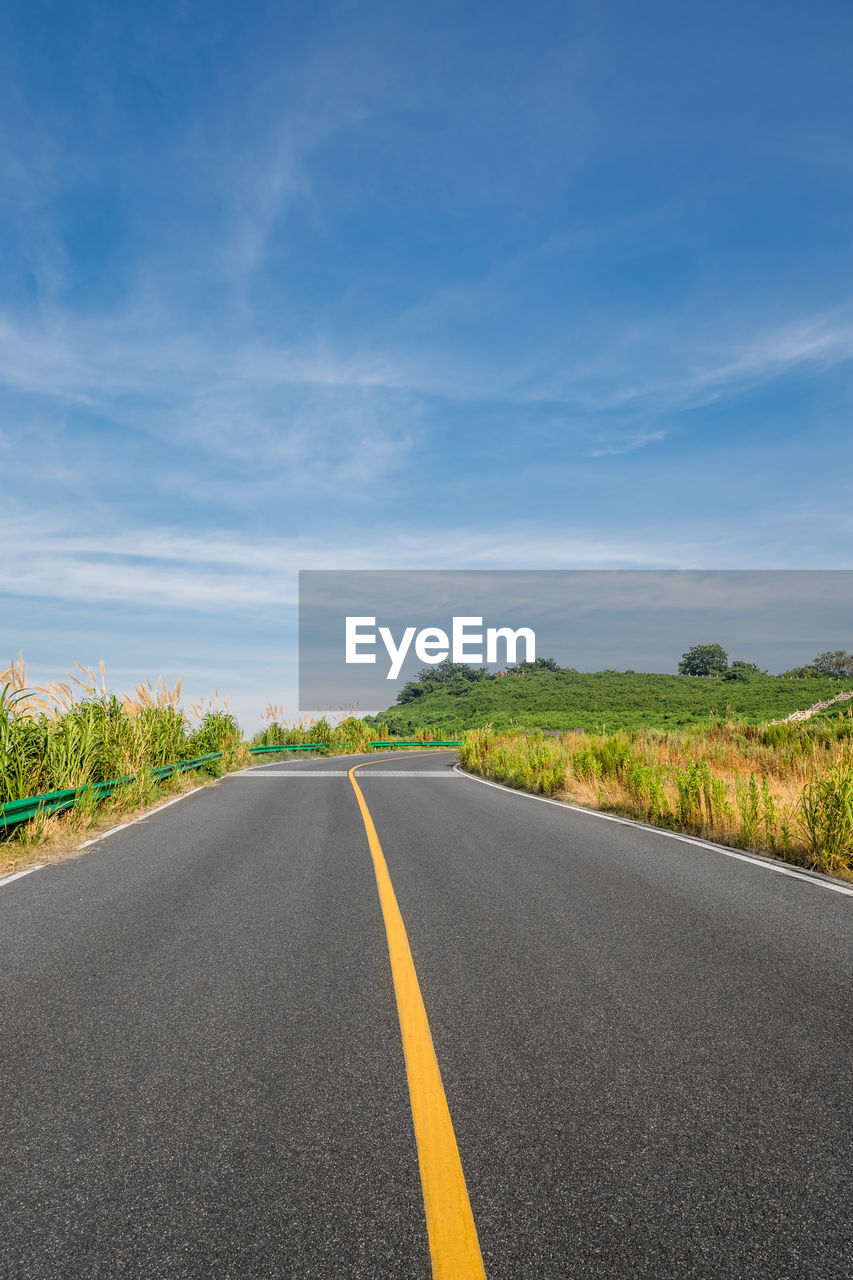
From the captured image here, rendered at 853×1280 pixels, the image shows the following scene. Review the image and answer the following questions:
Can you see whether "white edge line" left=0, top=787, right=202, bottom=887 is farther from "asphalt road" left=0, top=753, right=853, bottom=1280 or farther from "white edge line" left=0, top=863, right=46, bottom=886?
"asphalt road" left=0, top=753, right=853, bottom=1280

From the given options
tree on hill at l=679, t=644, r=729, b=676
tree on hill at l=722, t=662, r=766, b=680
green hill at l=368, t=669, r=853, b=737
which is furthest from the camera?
tree on hill at l=679, t=644, r=729, b=676

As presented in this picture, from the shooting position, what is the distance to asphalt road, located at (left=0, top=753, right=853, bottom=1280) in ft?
7.32

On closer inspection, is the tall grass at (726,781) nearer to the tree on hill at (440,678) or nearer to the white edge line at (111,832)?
the white edge line at (111,832)

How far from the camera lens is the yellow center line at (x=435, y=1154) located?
6.99 feet

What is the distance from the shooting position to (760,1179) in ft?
8.20

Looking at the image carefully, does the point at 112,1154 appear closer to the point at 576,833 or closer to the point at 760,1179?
the point at 760,1179

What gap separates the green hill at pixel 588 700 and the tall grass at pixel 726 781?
19656 millimetres

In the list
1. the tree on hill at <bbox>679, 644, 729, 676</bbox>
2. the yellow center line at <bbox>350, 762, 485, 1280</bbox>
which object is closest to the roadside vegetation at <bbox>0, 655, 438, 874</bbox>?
the yellow center line at <bbox>350, 762, 485, 1280</bbox>

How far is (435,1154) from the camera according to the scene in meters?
2.62

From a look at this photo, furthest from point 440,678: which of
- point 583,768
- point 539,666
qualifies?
point 583,768

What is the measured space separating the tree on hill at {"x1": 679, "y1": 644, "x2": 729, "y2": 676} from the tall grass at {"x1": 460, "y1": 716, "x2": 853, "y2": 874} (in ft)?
274

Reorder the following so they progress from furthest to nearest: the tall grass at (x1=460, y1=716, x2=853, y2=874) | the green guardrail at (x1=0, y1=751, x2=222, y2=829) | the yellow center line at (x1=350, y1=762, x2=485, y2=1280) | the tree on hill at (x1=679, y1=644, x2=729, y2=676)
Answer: the tree on hill at (x1=679, y1=644, x2=729, y2=676), the green guardrail at (x1=0, y1=751, x2=222, y2=829), the tall grass at (x1=460, y1=716, x2=853, y2=874), the yellow center line at (x1=350, y1=762, x2=485, y2=1280)

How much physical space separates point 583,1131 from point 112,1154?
70.2 inches

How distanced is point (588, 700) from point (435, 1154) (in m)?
77.3
